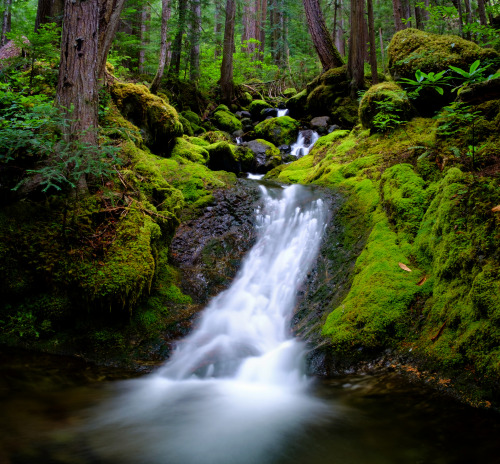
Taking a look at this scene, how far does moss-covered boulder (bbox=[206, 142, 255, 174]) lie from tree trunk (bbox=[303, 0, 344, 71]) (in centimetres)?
653

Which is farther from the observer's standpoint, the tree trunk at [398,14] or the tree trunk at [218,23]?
the tree trunk at [218,23]

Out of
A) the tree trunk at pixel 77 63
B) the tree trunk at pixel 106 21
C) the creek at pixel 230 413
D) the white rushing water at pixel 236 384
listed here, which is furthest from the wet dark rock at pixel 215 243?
the tree trunk at pixel 106 21

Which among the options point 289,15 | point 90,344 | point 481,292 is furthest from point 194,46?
point 481,292

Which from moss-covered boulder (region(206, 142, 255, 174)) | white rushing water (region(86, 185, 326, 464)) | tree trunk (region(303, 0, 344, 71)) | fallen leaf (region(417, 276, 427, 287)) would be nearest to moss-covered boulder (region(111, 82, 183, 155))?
moss-covered boulder (region(206, 142, 255, 174))

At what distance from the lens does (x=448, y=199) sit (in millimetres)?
3514

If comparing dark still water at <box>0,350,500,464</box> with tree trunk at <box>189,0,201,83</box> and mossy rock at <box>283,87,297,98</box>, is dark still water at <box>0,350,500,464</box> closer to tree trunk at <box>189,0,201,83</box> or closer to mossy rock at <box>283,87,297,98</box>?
tree trunk at <box>189,0,201,83</box>

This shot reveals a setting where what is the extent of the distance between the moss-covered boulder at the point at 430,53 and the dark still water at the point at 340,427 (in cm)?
556

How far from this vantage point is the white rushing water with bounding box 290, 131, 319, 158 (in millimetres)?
12398

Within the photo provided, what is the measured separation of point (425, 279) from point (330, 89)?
12162 millimetres

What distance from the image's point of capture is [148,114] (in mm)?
8336

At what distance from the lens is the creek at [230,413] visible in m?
2.17

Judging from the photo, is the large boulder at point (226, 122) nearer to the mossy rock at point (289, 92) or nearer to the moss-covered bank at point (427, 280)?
the mossy rock at point (289, 92)

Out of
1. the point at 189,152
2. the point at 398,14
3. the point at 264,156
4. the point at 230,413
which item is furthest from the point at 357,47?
the point at 230,413

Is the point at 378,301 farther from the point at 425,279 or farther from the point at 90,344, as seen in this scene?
the point at 90,344
